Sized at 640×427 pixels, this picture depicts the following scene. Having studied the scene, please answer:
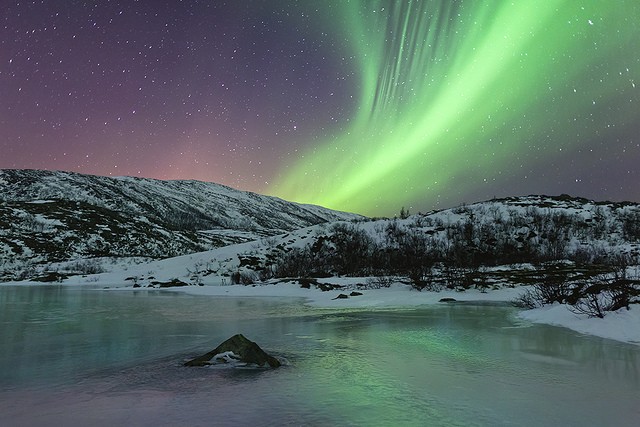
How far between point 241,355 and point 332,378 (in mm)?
2338

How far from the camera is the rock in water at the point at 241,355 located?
28.7ft

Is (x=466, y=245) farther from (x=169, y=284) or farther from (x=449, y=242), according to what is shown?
(x=169, y=284)

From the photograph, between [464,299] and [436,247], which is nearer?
[464,299]

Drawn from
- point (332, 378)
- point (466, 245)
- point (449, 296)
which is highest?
point (466, 245)

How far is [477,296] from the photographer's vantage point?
87.1 feet

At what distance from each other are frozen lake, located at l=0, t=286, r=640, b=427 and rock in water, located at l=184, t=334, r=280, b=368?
42 centimetres

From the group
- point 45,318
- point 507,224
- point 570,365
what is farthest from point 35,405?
point 507,224

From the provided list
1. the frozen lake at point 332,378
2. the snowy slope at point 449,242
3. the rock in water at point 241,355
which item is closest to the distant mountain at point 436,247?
the snowy slope at point 449,242

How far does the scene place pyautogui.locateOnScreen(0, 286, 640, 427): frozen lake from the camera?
5.58m

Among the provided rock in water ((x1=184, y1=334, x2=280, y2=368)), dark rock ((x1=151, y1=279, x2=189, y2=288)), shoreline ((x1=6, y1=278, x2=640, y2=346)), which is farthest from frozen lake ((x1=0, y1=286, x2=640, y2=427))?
dark rock ((x1=151, y1=279, x2=189, y2=288))

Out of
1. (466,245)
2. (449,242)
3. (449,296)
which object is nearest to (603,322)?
(449,296)

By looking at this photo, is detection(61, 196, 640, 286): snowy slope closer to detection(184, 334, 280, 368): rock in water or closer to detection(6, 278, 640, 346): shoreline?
detection(6, 278, 640, 346): shoreline

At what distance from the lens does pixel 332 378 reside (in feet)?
24.9

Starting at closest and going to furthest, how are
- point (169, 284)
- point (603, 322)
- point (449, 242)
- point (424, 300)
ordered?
point (603, 322)
point (424, 300)
point (169, 284)
point (449, 242)
